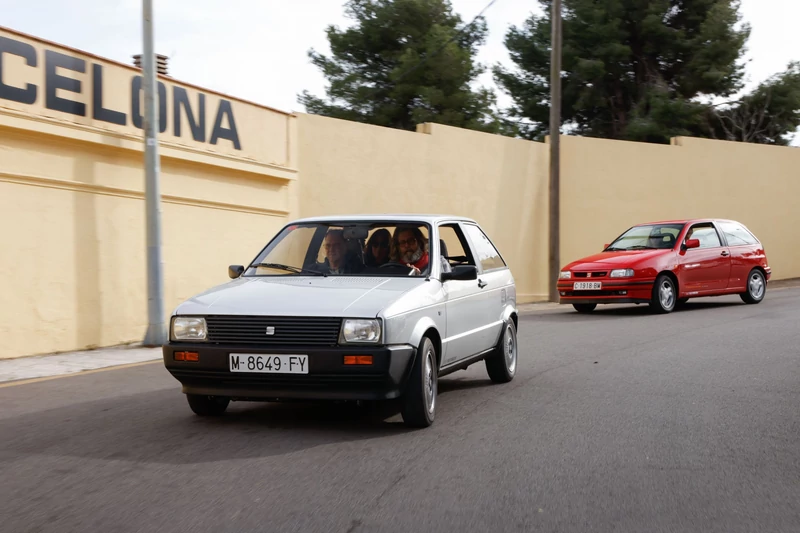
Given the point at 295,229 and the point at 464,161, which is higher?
the point at 464,161

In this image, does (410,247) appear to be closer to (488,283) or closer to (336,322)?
(488,283)

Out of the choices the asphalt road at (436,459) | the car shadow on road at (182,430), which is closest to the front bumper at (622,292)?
the asphalt road at (436,459)

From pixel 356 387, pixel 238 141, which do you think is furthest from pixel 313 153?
pixel 356 387

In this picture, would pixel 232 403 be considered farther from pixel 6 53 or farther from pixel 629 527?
pixel 6 53

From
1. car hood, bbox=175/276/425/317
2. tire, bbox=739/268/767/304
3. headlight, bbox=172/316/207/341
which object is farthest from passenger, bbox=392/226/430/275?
tire, bbox=739/268/767/304

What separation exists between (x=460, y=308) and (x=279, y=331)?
1.85 m

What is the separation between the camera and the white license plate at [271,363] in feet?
19.1

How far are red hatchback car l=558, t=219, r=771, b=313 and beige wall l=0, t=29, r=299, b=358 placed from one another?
563cm

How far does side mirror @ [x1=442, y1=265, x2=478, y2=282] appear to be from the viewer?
7004mm

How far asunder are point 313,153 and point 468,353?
9537 millimetres

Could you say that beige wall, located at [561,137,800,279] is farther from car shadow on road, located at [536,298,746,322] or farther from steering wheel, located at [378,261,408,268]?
steering wheel, located at [378,261,408,268]

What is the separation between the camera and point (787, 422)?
21.8 feet

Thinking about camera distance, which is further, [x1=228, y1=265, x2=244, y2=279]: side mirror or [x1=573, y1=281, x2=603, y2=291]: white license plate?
[x1=573, y1=281, x2=603, y2=291]: white license plate

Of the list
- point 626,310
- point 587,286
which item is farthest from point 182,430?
point 626,310
